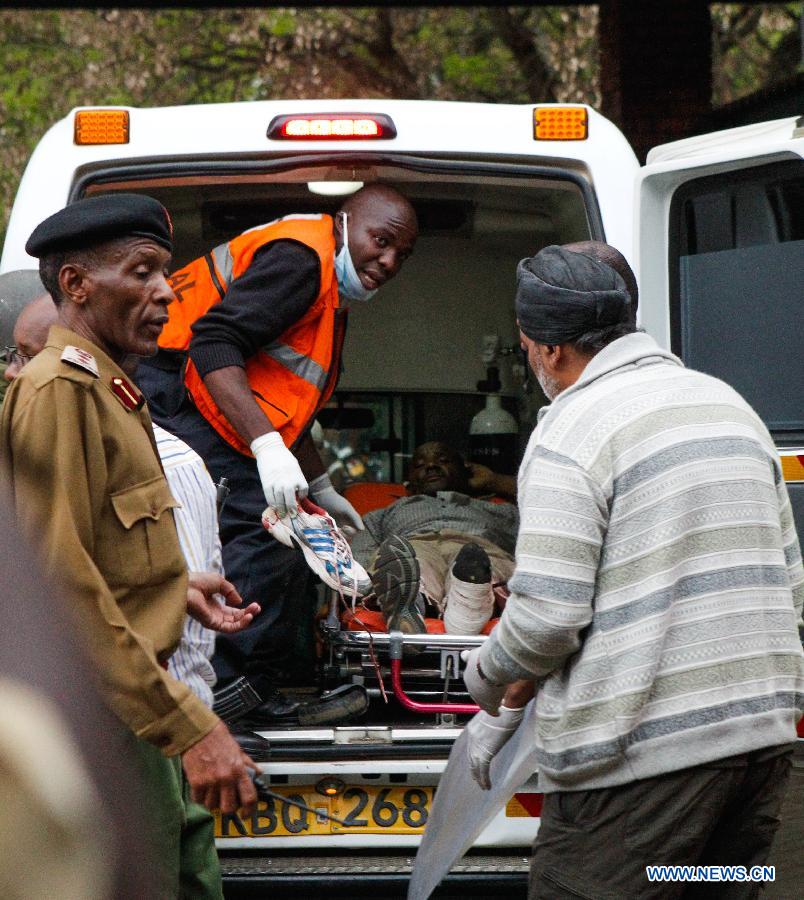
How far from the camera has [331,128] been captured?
3738 mm

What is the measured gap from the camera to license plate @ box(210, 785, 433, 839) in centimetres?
342

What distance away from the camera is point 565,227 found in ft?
15.4

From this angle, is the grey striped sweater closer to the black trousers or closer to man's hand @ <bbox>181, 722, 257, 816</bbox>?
man's hand @ <bbox>181, 722, 257, 816</bbox>

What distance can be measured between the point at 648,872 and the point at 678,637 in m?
0.38

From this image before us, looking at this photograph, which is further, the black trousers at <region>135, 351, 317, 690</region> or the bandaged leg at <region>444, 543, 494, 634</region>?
the bandaged leg at <region>444, 543, 494, 634</region>

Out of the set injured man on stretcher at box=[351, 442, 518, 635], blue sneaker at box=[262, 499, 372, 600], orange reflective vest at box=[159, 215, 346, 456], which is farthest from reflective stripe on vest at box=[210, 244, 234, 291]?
injured man on stretcher at box=[351, 442, 518, 635]

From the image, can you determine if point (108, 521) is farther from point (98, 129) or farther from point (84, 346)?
point (98, 129)

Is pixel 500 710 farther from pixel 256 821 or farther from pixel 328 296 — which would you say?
pixel 328 296

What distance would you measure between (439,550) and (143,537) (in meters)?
2.57

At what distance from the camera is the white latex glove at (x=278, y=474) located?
365 cm

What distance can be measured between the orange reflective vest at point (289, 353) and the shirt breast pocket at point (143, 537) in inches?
60.6

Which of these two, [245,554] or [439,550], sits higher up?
[245,554]

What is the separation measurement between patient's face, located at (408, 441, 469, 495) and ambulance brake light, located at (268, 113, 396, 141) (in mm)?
1979

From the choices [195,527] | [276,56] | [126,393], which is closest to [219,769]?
[126,393]
